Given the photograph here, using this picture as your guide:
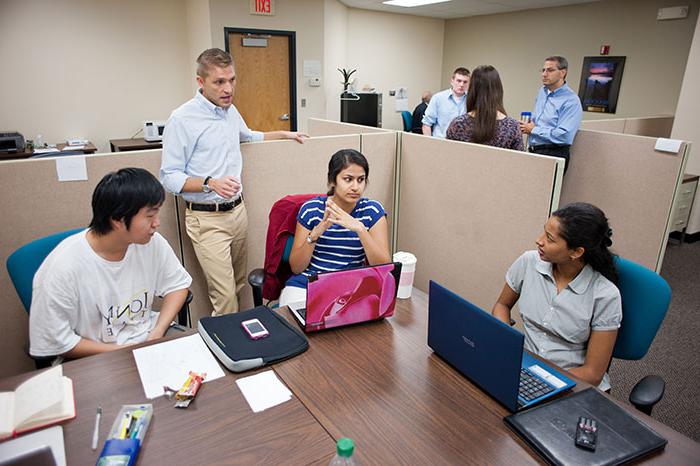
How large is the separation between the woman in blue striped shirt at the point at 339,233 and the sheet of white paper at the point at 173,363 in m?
0.56

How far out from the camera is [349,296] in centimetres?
149

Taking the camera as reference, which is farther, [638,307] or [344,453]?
[638,307]

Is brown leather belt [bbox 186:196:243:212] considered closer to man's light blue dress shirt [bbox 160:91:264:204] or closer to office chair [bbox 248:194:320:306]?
man's light blue dress shirt [bbox 160:91:264:204]

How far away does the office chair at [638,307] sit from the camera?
150 centimetres

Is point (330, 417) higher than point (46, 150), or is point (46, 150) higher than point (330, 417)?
point (46, 150)

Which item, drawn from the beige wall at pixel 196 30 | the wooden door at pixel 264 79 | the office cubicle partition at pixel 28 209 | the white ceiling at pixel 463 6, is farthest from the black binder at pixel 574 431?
the white ceiling at pixel 463 6

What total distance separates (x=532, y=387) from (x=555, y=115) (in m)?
2.71

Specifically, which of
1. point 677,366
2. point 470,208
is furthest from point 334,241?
point 677,366

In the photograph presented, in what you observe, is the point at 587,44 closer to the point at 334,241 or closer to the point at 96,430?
the point at 334,241

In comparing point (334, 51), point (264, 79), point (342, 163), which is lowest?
point (342, 163)

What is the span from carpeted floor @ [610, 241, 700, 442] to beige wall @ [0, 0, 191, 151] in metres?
5.65

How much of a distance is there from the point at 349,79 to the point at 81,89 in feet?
12.9

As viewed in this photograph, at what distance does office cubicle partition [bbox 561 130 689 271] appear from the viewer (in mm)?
3057

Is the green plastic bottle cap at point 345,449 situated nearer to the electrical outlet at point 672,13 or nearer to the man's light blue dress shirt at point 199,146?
the man's light blue dress shirt at point 199,146
